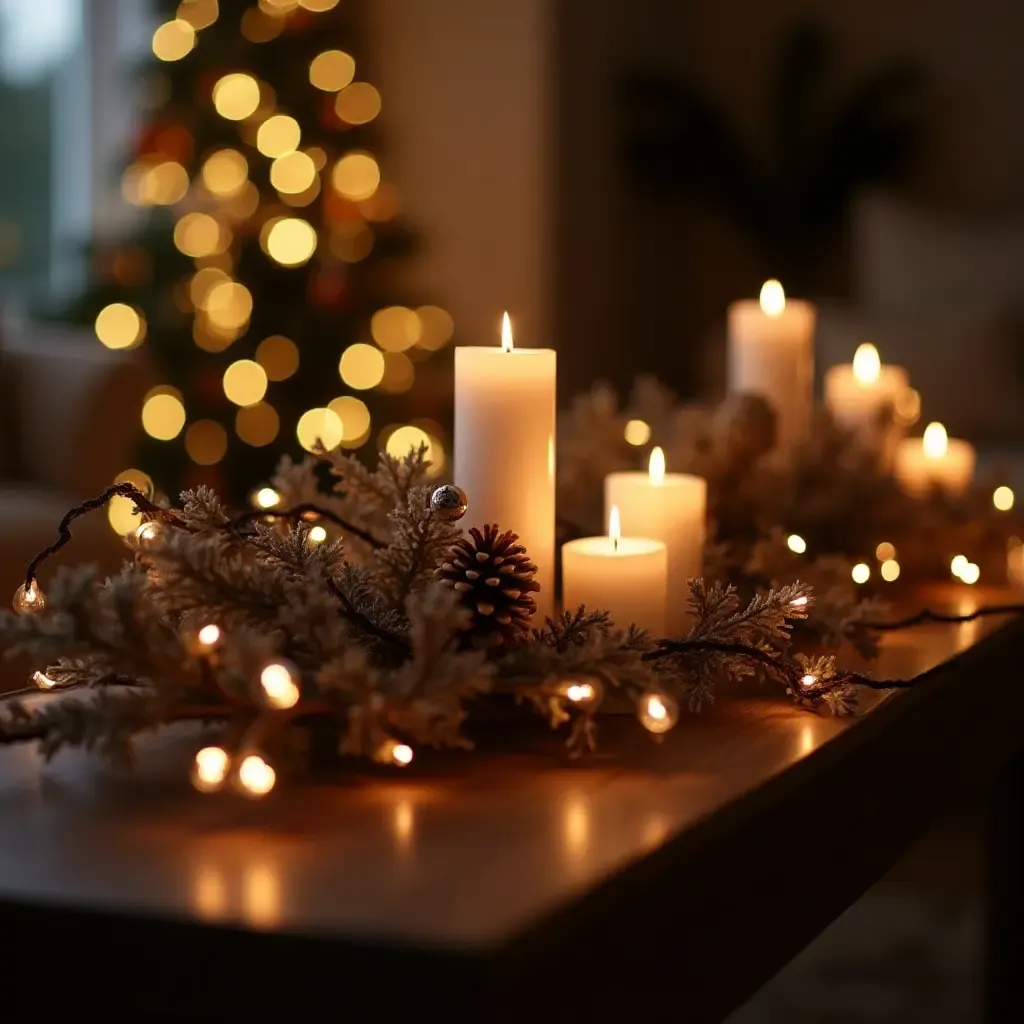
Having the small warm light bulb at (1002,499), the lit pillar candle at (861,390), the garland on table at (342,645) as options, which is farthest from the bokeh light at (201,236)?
the garland on table at (342,645)

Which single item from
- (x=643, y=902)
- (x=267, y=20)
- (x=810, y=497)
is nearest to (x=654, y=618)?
(x=643, y=902)

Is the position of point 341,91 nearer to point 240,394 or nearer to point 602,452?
point 240,394

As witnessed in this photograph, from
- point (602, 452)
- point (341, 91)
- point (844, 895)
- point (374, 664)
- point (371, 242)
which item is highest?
point (341, 91)

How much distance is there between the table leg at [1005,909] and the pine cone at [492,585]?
2.87 feet

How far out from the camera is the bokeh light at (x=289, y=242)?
367 centimetres

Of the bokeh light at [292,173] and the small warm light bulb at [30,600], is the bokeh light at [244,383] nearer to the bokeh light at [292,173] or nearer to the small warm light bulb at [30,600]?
the bokeh light at [292,173]

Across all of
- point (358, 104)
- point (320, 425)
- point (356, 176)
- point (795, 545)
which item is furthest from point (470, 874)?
point (358, 104)

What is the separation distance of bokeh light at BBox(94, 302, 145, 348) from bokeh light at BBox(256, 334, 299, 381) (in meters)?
0.27

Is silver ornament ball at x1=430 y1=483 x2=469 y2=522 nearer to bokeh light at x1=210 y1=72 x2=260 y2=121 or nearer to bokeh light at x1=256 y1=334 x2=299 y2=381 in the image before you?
bokeh light at x1=256 y1=334 x2=299 y2=381

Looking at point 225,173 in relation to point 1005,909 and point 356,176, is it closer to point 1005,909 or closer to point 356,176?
point 356,176

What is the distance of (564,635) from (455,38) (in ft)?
11.0

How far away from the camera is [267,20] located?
370 cm

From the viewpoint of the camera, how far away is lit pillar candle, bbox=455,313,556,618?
1026 millimetres

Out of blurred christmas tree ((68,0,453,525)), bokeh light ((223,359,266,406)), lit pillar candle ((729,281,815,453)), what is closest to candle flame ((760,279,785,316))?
lit pillar candle ((729,281,815,453))
